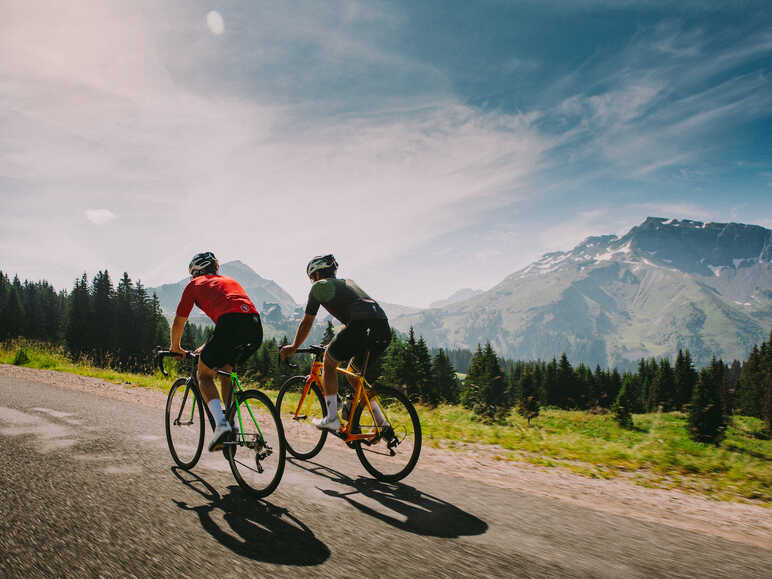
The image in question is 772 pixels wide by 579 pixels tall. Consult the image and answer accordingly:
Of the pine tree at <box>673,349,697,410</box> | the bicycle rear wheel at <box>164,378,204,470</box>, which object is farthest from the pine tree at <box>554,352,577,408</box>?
the bicycle rear wheel at <box>164,378,204,470</box>

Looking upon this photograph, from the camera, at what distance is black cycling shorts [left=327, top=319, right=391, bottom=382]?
210 inches

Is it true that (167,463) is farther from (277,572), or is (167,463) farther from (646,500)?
(646,500)

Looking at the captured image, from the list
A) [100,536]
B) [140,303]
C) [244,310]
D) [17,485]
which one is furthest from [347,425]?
[140,303]

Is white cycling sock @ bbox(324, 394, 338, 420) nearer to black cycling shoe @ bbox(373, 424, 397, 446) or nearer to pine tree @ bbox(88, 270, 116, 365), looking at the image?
black cycling shoe @ bbox(373, 424, 397, 446)

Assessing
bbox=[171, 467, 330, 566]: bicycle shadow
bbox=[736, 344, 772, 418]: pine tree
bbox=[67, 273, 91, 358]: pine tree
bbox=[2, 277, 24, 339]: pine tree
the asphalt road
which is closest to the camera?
the asphalt road

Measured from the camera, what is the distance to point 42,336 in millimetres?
81312

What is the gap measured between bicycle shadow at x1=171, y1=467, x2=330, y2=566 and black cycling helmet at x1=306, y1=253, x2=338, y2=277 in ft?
9.54

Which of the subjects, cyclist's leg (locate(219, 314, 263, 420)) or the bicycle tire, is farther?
the bicycle tire

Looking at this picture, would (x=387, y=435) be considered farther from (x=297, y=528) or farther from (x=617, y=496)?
(x=617, y=496)

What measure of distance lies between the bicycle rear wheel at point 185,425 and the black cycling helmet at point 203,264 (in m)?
1.53

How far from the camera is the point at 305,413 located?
6.52 meters

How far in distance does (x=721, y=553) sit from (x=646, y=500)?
5.67 ft

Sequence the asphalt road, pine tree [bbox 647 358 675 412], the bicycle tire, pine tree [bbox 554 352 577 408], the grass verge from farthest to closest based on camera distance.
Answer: pine tree [bbox 647 358 675 412] → pine tree [bbox 554 352 577 408] → the bicycle tire → the grass verge → the asphalt road

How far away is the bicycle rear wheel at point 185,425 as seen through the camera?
5.10 m
